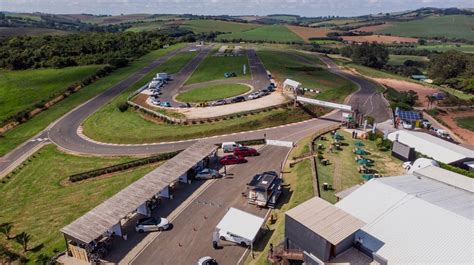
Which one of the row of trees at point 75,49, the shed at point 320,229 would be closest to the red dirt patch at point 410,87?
the shed at point 320,229

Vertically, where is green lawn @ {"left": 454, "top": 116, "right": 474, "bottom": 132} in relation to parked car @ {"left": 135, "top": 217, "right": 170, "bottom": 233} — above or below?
above

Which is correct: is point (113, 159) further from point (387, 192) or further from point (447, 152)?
point (447, 152)

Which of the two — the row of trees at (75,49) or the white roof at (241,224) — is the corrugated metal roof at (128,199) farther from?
the row of trees at (75,49)

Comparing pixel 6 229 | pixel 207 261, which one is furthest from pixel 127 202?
pixel 6 229

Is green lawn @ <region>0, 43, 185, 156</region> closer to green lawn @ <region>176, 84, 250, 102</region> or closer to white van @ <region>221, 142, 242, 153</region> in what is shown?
green lawn @ <region>176, 84, 250, 102</region>

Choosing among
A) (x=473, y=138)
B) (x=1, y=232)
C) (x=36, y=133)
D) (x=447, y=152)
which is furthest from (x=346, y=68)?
(x=1, y=232)

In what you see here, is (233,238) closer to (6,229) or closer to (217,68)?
(6,229)

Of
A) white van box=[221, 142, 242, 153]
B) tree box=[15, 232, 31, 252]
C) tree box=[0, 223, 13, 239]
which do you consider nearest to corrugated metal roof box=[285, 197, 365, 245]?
white van box=[221, 142, 242, 153]

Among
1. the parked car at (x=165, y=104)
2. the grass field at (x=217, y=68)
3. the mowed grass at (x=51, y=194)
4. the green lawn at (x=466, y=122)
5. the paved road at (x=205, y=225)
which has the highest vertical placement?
the grass field at (x=217, y=68)
